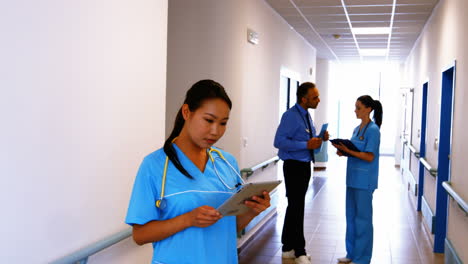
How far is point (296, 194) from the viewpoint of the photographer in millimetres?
5426

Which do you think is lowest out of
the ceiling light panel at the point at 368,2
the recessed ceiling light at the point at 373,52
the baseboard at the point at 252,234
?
the baseboard at the point at 252,234

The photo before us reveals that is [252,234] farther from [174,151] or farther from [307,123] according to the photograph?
[174,151]

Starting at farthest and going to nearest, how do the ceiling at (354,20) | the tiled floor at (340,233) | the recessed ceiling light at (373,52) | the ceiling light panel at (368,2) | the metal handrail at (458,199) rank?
the recessed ceiling light at (373,52), the ceiling at (354,20), the ceiling light panel at (368,2), the tiled floor at (340,233), the metal handrail at (458,199)

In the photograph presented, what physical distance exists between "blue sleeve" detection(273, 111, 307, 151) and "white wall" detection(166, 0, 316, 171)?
0.62 metres

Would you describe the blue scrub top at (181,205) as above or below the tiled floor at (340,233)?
above

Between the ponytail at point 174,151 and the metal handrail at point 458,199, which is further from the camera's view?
the metal handrail at point 458,199

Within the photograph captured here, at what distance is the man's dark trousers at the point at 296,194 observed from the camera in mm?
5406

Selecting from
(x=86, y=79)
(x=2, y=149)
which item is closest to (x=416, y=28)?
(x=86, y=79)

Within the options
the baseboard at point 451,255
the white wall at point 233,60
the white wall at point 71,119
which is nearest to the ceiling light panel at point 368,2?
the white wall at point 233,60

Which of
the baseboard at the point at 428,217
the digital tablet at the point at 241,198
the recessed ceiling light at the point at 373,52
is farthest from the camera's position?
the recessed ceiling light at the point at 373,52

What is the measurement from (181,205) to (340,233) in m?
5.50

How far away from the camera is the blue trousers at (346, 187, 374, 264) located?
5.20m

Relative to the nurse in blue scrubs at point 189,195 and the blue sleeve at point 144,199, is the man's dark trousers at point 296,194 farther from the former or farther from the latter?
the blue sleeve at point 144,199

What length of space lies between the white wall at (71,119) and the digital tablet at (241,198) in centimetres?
79
